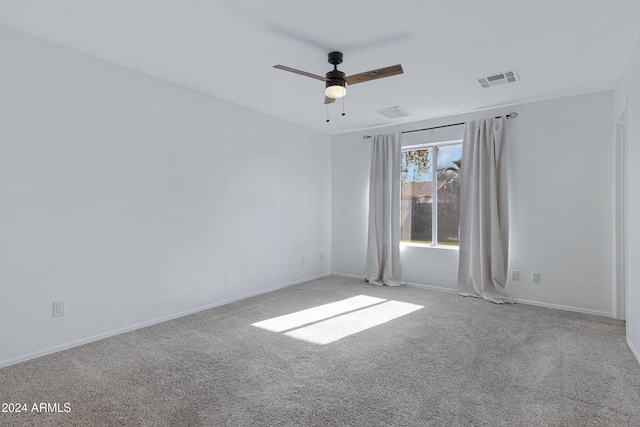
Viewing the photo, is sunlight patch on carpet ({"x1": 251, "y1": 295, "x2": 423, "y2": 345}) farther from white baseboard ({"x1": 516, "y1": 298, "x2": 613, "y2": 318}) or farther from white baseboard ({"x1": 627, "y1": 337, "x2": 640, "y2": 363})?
white baseboard ({"x1": 627, "y1": 337, "x2": 640, "y2": 363})

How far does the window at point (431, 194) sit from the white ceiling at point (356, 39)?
1.34m

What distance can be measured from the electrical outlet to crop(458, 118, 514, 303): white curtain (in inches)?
181

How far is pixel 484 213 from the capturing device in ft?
15.2

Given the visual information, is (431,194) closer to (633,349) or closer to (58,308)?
(633,349)

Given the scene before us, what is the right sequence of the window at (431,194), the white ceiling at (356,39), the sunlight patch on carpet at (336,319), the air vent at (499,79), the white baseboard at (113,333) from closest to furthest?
the white ceiling at (356,39) → the white baseboard at (113,333) → the sunlight patch on carpet at (336,319) → the air vent at (499,79) → the window at (431,194)

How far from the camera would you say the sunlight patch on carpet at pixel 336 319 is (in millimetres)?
3359

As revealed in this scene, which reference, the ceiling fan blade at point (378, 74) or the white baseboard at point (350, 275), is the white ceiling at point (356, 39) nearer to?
the ceiling fan blade at point (378, 74)

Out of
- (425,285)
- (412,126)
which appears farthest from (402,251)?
(412,126)

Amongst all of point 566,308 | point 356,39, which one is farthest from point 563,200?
point 356,39

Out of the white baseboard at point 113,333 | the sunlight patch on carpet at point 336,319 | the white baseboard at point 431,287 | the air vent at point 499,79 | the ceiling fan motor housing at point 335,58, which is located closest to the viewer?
the white baseboard at point 113,333

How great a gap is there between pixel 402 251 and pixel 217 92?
3567mm

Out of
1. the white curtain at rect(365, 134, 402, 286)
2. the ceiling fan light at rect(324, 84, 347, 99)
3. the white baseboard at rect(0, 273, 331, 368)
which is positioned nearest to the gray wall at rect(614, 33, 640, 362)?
the ceiling fan light at rect(324, 84, 347, 99)

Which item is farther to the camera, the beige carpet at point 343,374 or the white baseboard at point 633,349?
the white baseboard at point 633,349

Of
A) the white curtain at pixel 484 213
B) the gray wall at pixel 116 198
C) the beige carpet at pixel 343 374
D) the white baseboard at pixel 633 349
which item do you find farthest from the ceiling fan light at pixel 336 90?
the white baseboard at pixel 633 349
